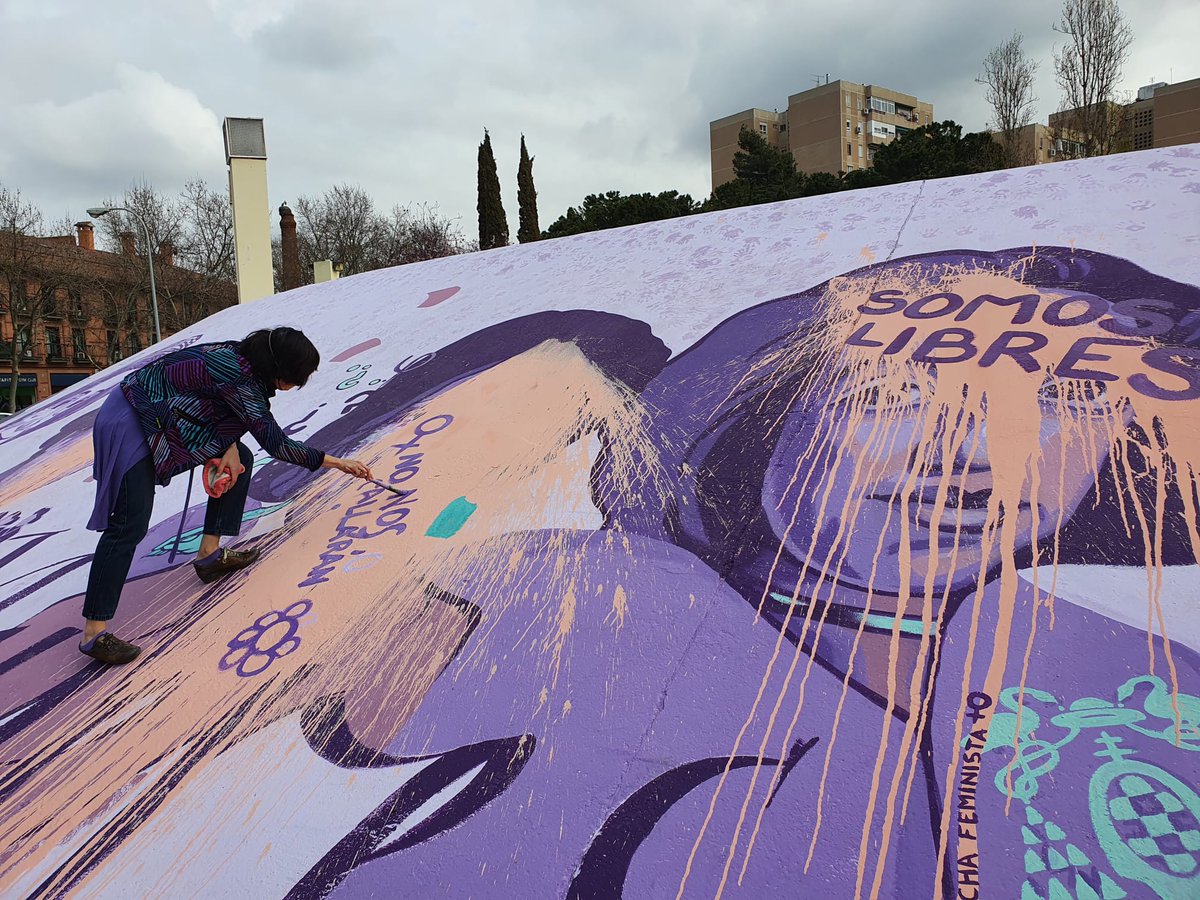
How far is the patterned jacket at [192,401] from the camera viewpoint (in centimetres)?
295

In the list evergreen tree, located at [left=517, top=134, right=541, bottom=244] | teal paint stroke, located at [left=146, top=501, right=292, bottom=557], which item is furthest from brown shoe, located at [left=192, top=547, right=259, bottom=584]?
evergreen tree, located at [left=517, top=134, right=541, bottom=244]

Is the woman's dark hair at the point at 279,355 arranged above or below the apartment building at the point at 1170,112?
below

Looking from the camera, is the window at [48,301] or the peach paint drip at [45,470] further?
the window at [48,301]

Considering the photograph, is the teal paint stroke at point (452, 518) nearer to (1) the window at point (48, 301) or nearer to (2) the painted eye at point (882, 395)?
(2) the painted eye at point (882, 395)

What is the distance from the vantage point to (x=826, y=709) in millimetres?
2062

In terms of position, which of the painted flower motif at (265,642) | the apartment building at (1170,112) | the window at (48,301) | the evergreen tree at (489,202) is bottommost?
the painted flower motif at (265,642)

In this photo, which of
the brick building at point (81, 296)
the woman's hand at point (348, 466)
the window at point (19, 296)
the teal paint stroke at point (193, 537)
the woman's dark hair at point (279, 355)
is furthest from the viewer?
the brick building at point (81, 296)

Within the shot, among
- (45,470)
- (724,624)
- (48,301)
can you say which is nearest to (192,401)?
(724,624)

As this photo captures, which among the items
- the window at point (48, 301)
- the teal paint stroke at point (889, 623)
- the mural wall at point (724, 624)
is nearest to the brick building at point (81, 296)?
the window at point (48, 301)

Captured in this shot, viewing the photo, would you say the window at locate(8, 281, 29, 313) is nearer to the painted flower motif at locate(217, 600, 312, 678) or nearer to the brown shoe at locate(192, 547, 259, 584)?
the brown shoe at locate(192, 547, 259, 584)

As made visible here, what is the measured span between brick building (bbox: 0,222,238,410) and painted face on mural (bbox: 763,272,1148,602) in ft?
77.2

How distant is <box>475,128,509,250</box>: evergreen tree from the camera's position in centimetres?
2653

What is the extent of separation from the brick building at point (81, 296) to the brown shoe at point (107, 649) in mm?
22815

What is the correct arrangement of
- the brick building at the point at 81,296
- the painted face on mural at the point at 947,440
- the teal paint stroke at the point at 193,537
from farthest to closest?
1. the brick building at the point at 81,296
2. the teal paint stroke at the point at 193,537
3. the painted face on mural at the point at 947,440
